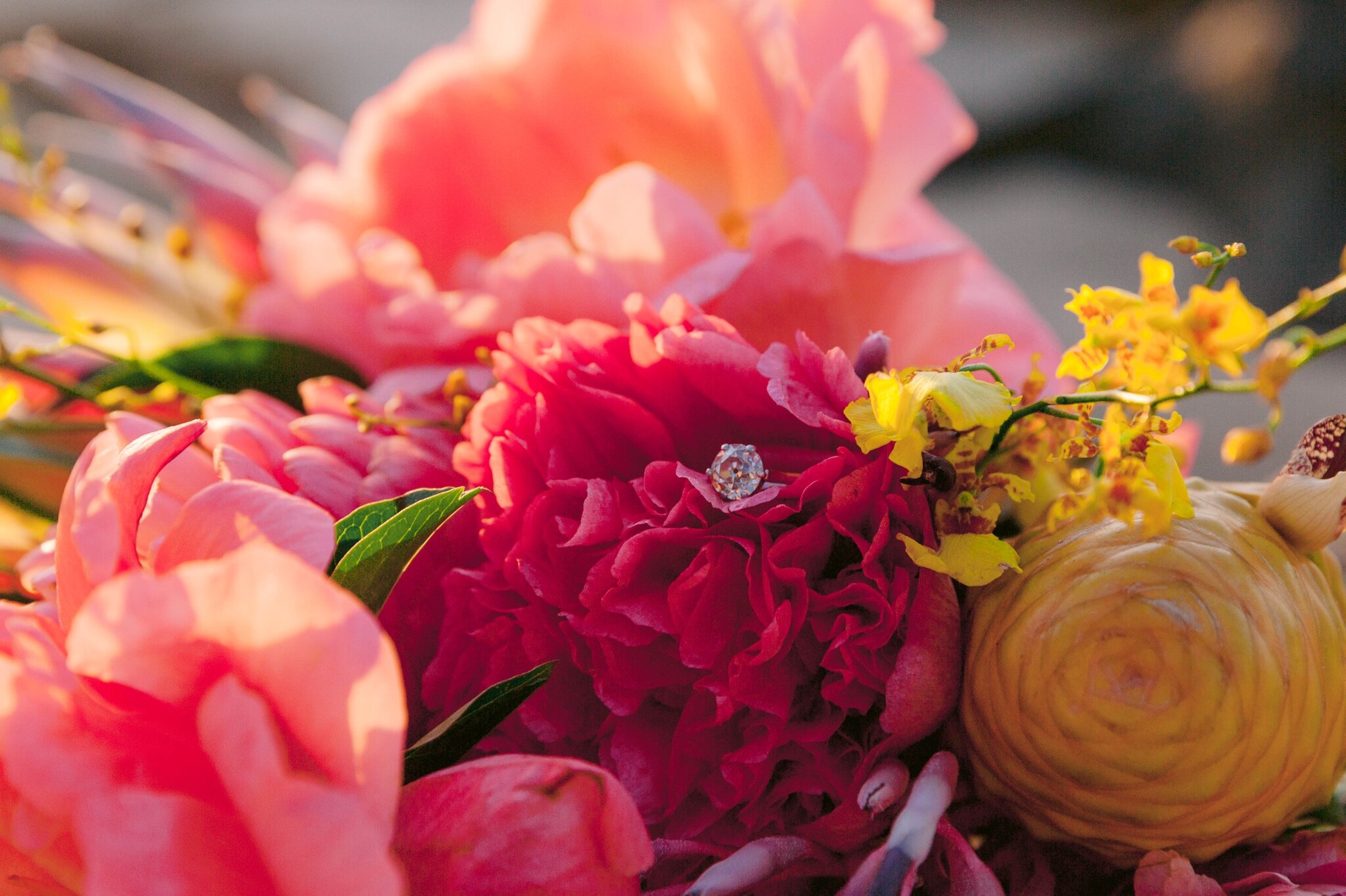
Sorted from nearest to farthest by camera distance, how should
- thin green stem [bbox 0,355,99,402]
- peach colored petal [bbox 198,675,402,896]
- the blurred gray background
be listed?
peach colored petal [bbox 198,675,402,896] → thin green stem [bbox 0,355,99,402] → the blurred gray background

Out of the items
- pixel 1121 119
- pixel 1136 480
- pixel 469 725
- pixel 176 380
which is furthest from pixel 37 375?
pixel 1121 119

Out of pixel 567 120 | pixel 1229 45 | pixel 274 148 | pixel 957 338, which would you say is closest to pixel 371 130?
pixel 567 120

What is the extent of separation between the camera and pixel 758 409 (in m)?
0.22

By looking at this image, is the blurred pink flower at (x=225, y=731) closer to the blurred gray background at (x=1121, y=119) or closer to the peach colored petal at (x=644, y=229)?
the peach colored petal at (x=644, y=229)

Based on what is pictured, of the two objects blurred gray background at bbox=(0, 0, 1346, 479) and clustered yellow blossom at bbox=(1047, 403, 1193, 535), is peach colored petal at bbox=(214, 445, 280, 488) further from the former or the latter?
blurred gray background at bbox=(0, 0, 1346, 479)

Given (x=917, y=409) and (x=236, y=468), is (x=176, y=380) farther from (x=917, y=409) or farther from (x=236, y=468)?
(x=917, y=409)

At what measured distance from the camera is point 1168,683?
0.19 metres

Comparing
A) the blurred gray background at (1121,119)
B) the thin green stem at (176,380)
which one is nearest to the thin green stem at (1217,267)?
the thin green stem at (176,380)

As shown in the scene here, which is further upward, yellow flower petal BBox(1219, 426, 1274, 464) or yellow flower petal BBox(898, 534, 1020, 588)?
yellow flower petal BBox(1219, 426, 1274, 464)

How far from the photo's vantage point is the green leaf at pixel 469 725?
0.21 m

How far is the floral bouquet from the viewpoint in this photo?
17 cm

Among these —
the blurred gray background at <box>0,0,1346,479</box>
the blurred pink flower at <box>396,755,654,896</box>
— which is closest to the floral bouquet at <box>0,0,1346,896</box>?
the blurred pink flower at <box>396,755,654,896</box>

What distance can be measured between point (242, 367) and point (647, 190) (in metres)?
0.15

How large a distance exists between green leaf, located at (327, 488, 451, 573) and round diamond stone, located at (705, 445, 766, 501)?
6 cm
